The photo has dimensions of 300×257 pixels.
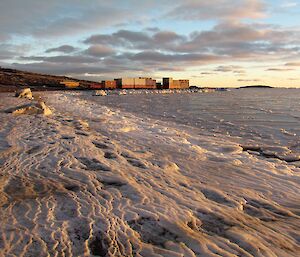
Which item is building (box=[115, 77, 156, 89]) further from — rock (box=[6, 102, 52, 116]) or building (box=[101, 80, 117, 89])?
rock (box=[6, 102, 52, 116])

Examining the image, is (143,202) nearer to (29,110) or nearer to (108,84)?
(29,110)

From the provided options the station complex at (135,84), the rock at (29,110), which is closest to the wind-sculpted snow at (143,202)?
the rock at (29,110)

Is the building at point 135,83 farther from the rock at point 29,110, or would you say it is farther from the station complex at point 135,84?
the rock at point 29,110

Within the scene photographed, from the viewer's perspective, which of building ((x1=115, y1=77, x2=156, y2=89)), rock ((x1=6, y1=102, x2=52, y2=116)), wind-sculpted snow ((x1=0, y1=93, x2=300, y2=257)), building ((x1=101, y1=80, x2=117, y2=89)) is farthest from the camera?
building ((x1=115, y1=77, x2=156, y2=89))

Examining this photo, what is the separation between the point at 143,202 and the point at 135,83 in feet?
582

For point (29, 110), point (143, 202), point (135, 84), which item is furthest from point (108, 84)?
point (143, 202)

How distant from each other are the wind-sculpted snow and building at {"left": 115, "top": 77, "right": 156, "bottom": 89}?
166 meters

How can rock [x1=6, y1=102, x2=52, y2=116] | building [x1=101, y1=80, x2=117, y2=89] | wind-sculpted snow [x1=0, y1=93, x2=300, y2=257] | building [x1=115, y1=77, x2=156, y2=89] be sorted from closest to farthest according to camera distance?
wind-sculpted snow [x1=0, y1=93, x2=300, y2=257] → rock [x1=6, y1=102, x2=52, y2=116] → building [x1=101, y1=80, x2=117, y2=89] → building [x1=115, y1=77, x2=156, y2=89]

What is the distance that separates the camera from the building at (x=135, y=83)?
175m

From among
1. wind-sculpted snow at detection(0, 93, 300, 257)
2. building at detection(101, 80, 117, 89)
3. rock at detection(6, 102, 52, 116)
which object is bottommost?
wind-sculpted snow at detection(0, 93, 300, 257)

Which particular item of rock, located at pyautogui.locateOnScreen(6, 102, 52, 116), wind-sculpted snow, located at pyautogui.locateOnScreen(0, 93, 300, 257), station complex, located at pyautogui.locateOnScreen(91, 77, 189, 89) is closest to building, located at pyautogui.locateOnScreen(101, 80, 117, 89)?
station complex, located at pyautogui.locateOnScreen(91, 77, 189, 89)

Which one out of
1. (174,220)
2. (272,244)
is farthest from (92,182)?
(272,244)

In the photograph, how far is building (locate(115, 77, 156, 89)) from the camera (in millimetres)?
174625

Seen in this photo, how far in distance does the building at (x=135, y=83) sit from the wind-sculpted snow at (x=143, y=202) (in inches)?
6551
